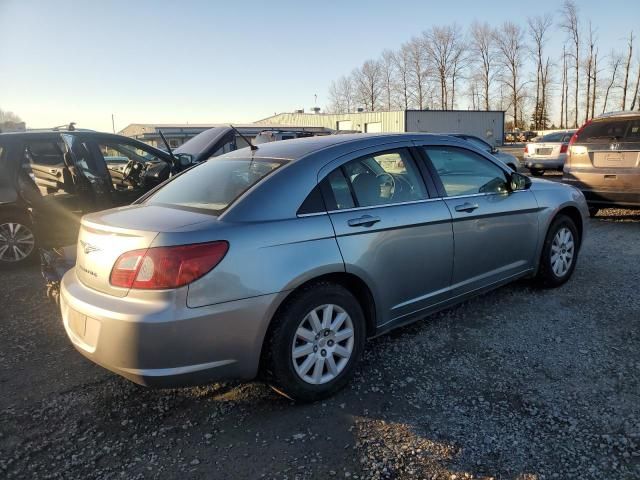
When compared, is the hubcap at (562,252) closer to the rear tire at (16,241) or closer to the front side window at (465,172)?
the front side window at (465,172)

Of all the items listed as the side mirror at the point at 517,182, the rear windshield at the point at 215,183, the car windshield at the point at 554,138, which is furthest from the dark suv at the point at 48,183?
the car windshield at the point at 554,138

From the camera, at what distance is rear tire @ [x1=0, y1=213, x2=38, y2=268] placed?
19.7 ft

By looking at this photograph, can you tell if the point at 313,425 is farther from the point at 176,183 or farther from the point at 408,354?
the point at 176,183

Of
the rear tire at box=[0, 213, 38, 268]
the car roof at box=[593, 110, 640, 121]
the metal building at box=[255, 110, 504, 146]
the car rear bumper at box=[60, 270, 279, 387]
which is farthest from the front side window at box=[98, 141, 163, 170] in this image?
the metal building at box=[255, 110, 504, 146]

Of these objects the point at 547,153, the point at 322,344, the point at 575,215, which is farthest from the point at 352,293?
the point at 547,153

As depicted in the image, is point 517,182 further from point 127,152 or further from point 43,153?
point 43,153

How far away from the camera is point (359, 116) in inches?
1777

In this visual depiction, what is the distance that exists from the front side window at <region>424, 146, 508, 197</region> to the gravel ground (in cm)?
110

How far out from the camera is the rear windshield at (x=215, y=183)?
297 centimetres

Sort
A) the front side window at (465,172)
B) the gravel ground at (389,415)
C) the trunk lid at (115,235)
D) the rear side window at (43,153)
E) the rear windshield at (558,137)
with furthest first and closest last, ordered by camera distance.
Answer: the rear windshield at (558,137)
the rear side window at (43,153)
the front side window at (465,172)
the trunk lid at (115,235)
the gravel ground at (389,415)

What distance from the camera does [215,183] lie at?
10.6 feet

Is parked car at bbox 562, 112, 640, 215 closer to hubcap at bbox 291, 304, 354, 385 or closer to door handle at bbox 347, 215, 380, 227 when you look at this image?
door handle at bbox 347, 215, 380, 227

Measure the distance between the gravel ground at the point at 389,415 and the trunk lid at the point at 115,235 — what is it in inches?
32.4

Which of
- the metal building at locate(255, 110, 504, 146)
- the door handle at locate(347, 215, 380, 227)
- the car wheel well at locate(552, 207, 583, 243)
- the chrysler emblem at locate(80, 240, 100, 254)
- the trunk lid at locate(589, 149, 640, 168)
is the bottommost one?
the car wheel well at locate(552, 207, 583, 243)
